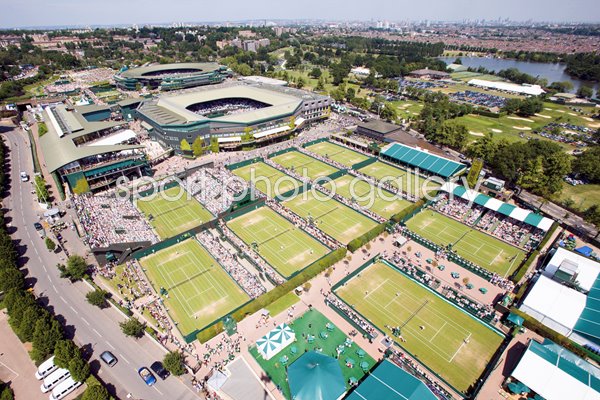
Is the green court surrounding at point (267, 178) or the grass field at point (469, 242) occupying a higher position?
the green court surrounding at point (267, 178)

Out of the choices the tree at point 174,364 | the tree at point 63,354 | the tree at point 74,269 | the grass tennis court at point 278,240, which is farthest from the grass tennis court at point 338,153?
the tree at point 63,354

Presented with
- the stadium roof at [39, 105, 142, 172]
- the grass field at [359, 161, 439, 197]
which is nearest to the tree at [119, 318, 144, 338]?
the stadium roof at [39, 105, 142, 172]

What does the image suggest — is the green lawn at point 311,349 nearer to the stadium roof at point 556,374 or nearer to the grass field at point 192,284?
the grass field at point 192,284

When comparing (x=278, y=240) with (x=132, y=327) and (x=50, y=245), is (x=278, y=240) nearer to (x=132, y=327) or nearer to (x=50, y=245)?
(x=132, y=327)

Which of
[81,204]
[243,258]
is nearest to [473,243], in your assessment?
[243,258]

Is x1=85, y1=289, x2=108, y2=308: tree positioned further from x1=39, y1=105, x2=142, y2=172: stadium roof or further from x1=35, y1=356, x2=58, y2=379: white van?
x1=39, y1=105, x2=142, y2=172: stadium roof

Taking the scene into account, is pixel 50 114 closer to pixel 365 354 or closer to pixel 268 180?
pixel 268 180
